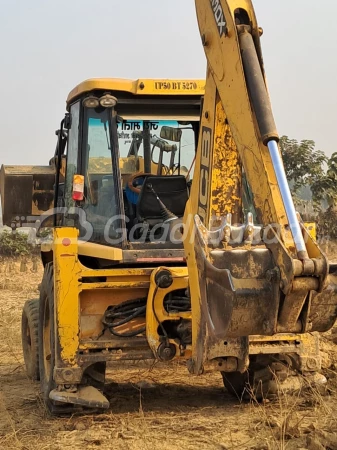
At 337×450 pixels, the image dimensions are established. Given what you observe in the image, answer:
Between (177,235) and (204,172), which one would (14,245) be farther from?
(204,172)

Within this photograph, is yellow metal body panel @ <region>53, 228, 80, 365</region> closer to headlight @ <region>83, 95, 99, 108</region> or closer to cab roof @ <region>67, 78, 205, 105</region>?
headlight @ <region>83, 95, 99, 108</region>

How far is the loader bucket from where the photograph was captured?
772 centimetres

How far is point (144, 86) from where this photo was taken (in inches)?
252

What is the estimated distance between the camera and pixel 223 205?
5145 mm

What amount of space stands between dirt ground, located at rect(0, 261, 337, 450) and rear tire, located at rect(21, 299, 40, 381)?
0.13m

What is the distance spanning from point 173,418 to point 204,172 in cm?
197

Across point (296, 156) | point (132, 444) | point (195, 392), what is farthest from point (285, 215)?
point (296, 156)

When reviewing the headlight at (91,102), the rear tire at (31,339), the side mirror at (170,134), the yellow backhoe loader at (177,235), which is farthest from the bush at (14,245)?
the headlight at (91,102)

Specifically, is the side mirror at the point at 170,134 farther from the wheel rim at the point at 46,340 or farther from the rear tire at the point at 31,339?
the rear tire at the point at 31,339

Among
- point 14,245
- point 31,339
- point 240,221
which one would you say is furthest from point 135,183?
point 14,245

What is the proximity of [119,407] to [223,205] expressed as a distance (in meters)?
2.23

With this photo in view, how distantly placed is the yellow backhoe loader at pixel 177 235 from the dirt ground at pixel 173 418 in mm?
200

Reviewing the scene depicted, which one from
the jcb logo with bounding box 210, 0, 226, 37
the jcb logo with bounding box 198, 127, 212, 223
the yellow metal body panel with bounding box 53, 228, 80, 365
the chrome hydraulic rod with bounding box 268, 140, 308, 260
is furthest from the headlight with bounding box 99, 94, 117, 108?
the chrome hydraulic rod with bounding box 268, 140, 308, 260

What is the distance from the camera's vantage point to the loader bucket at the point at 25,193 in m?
7.72
